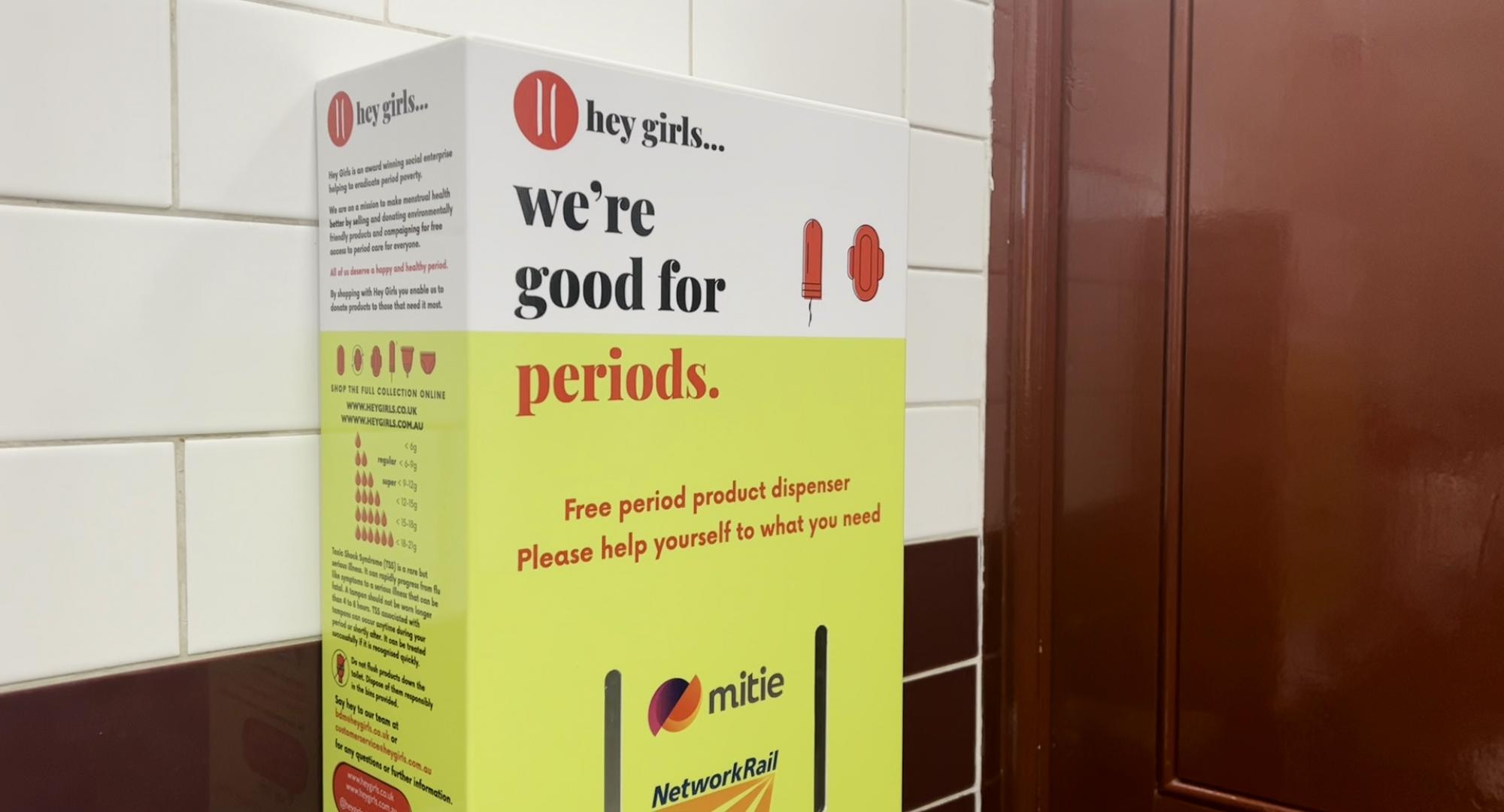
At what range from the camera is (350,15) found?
0.67 meters

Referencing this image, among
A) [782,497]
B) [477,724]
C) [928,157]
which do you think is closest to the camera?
[477,724]

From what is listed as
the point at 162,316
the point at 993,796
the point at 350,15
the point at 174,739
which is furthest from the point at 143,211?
the point at 993,796

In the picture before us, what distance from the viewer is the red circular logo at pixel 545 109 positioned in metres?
0.56

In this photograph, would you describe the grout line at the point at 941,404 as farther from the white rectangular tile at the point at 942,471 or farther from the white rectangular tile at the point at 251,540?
the white rectangular tile at the point at 251,540

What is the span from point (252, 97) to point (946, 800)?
829 millimetres

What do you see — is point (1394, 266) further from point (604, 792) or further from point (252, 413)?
point (252, 413)

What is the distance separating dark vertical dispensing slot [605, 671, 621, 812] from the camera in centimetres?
61

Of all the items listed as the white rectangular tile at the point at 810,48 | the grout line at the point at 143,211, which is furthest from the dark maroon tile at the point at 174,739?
the white rectangular tile at the point at 810,48

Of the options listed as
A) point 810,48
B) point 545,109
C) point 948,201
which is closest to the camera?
point 545,109

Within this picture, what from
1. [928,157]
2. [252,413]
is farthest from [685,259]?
[928,157]

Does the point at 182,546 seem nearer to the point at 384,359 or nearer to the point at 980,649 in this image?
the point at 384,359

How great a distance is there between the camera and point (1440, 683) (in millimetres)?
875

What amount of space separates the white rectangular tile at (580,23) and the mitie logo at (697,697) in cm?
41

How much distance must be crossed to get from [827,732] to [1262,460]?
473 mm
